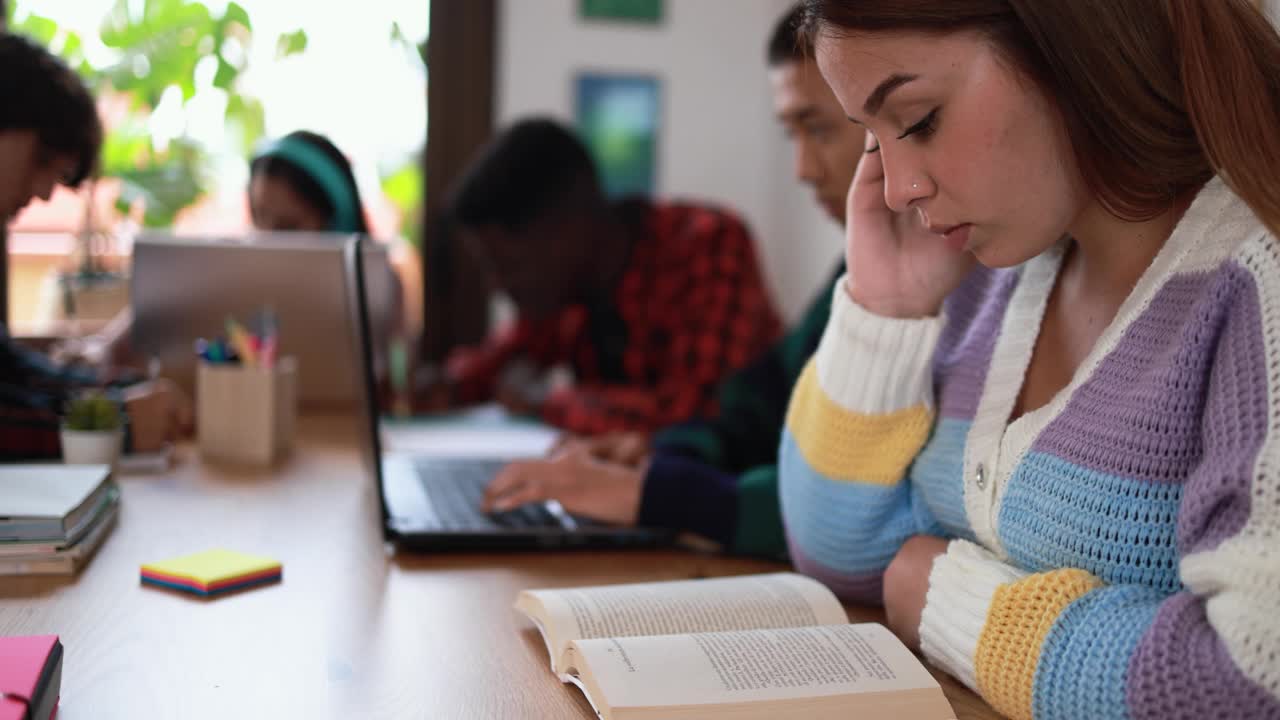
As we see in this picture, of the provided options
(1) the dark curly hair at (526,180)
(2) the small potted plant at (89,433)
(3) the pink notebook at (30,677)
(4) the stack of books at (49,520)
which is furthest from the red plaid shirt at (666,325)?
(3) the pink notebook at (30,677)

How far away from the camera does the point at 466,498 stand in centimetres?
133

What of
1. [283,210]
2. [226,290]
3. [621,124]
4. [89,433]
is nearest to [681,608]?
[89,433]

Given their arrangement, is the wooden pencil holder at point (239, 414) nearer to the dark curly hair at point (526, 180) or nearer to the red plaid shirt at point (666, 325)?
the red plaid shirt at point (666, 325)

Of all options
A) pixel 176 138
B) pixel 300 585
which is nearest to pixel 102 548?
pixel 300 585

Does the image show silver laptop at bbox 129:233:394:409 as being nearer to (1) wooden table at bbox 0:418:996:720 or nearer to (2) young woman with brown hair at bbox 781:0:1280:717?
(1) wooden table at bbox 0:418:996:720

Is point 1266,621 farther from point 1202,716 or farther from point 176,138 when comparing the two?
point 176,138

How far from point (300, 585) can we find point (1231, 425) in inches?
28.8

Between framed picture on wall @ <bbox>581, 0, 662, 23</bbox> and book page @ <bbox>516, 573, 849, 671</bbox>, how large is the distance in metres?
2.60

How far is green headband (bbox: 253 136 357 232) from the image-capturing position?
2.50 metres

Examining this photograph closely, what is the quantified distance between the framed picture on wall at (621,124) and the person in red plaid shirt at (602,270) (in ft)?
2.82

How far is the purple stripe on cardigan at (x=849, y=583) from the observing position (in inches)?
40.1

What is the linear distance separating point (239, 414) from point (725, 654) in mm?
984

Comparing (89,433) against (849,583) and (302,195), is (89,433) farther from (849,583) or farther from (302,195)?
(302,195)

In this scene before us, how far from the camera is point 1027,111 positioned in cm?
83
